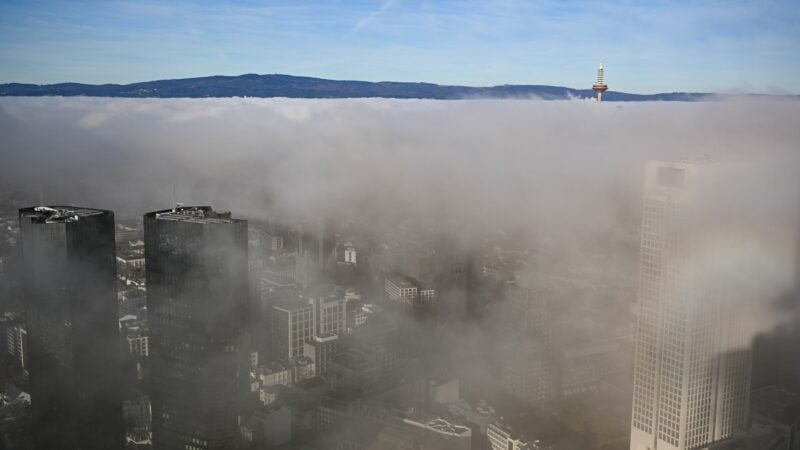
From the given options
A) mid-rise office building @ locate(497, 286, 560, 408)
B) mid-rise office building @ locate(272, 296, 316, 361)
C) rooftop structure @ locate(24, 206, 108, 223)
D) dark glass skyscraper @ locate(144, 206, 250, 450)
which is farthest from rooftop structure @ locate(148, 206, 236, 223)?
mid-rise office building @ locate(497, 286, 560, 408)

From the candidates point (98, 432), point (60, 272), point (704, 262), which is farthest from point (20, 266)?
point (704, 262)

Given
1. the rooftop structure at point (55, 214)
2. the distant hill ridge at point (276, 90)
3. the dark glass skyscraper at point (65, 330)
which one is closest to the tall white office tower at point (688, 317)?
the distant hill ridge at point (276, 90)

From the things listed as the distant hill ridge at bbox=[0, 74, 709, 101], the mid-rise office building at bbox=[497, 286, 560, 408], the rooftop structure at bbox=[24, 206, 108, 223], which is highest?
the distant hill ridge at bbox=[0, 74, 709, 101]

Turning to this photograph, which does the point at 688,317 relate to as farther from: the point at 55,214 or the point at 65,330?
the point at 55,214

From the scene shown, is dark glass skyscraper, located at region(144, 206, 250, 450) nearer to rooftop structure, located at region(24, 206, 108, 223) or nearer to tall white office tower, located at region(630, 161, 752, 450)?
rooftop structure, located at region(24, 206, 108, 223)

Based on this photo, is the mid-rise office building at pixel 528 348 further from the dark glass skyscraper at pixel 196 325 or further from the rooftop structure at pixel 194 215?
the rooftop structure at pixel 194 215
